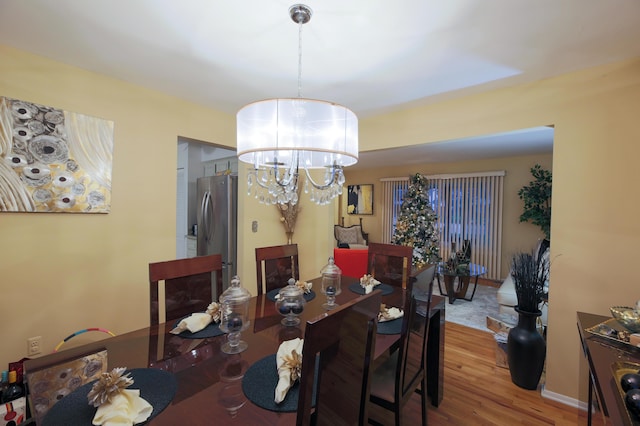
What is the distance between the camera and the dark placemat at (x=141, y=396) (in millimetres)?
766

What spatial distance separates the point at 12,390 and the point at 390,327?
209cm

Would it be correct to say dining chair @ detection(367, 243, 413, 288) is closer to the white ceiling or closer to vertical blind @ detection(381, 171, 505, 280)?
the white ceiling

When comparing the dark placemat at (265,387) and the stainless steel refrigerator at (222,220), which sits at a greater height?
the stainless steel refrigerator at (222,220)

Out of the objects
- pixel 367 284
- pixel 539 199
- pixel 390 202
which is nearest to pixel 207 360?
pixel 367 284

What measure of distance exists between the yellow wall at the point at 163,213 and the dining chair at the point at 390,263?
107 cm

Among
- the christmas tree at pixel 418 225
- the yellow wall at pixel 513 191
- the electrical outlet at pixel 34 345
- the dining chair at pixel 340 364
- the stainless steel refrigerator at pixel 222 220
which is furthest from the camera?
the yellow wall at pixel 513 191

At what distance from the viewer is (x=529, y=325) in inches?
83.0

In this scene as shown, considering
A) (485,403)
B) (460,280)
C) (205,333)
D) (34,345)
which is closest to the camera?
(205,333)

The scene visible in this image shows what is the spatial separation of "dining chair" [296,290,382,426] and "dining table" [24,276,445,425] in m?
0.11

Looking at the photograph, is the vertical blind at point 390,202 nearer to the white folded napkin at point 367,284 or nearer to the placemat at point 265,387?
the white folded napkin at point 367,284

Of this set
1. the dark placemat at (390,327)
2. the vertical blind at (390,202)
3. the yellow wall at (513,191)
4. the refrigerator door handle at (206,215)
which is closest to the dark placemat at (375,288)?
the dark placemat at (390,327)

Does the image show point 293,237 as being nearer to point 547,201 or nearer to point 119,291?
point 119,291

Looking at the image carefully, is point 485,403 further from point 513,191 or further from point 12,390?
point 513,191

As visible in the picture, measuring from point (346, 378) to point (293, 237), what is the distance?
2.83 metres
